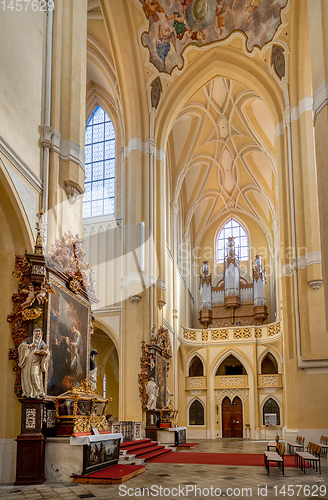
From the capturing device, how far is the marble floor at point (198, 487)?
755cm

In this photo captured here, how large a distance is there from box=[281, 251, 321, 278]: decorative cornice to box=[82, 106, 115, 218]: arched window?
23.3ft

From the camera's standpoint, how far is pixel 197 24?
20.4 meters

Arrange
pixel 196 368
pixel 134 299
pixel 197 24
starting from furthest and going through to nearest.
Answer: pixel 196 368, pixel 197 24, pixel 134 299

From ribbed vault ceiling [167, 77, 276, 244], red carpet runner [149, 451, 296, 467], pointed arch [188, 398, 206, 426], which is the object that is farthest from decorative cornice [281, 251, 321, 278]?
pointed arch [188, 398, 206, 426]

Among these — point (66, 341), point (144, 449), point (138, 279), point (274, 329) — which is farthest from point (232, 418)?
point (66, 341)

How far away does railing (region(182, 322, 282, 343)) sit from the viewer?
25.9 m

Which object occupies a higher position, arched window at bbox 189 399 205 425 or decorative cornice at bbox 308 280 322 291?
decorative cornice at bbox 308 280 322 291

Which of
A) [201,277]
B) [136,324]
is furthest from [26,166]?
[201,277]

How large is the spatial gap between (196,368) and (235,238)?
789 centimetres

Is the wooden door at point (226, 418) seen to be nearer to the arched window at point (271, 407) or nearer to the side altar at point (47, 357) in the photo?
the arched window at point (271, 407)

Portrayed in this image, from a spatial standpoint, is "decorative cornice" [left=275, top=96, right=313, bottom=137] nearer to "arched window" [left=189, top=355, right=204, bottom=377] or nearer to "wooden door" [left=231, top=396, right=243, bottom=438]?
"wooden door" [left=231, top=396, right=243, bottom=438]

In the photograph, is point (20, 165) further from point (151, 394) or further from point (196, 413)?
point (196, 413)

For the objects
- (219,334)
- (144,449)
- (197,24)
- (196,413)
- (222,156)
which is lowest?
(196,413)

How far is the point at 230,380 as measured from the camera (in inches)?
1030
